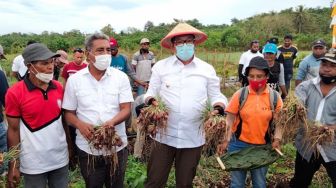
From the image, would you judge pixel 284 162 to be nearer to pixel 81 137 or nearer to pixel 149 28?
pixel 81 137

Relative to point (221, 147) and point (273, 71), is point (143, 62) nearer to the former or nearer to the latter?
point (273, 71)

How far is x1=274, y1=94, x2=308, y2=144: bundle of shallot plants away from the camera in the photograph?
10.5 ft

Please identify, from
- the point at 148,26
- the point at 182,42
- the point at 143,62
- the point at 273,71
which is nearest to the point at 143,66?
the point at 143,62

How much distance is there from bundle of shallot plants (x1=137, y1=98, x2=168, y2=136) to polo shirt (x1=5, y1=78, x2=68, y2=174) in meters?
0.74

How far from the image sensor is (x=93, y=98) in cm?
292

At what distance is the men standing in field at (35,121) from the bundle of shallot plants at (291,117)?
2049 millimetres

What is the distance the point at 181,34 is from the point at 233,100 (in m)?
0.85

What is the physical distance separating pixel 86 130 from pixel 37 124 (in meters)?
0.40

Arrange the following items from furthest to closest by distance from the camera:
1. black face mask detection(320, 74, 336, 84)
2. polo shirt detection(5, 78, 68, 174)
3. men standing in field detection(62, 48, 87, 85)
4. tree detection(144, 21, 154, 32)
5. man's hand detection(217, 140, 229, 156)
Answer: tree detection(144, 21, 154, 32) → men standing in field detection(62, 48, 87, 85) → black face mask detection(320, 74, 336, 84) → man's hand detection(217, 140, 229, 156) → polo shirt detection(5, 78, 68, 174)

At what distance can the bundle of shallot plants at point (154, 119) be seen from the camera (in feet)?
9.91

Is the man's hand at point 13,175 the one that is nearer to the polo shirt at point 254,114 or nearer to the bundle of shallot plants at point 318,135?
the polo shirt at point 254,114

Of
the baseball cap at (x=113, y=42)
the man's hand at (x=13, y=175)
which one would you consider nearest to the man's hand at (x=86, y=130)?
the man's hand at (x=13, y=175)

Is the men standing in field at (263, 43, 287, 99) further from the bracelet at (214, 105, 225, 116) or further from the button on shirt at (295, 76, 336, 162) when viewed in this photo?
the bracelet at (214, 105, 225, 116)

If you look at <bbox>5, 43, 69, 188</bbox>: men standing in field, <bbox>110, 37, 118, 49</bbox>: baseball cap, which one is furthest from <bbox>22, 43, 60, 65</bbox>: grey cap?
<bbox>110, 37, 118, 49</bbox>: baseball cap
